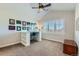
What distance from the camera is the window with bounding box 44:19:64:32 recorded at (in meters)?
1.55

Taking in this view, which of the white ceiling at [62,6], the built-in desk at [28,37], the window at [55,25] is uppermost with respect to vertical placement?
the white ceiling at [62,6]

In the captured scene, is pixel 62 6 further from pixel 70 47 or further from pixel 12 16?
pixel 12 16

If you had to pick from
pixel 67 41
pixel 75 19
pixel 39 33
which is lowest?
pixel 67 41

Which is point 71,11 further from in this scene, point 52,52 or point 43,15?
point 52,52

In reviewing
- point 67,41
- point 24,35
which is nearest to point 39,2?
point 24,35

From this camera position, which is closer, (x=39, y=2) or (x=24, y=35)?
(x=39, y=2)

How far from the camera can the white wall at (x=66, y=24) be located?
150 centimetres

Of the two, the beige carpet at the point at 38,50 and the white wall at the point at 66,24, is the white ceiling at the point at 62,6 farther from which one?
the beige carpet at the point at 38,50

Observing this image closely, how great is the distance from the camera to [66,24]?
153cm

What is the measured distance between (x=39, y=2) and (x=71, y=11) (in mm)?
480

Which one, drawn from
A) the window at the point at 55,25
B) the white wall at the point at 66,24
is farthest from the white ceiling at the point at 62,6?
the window at the point at 55,25

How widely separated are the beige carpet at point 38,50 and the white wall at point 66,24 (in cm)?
9

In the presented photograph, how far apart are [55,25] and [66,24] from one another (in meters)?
0.16

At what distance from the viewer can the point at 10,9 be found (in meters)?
1.50
